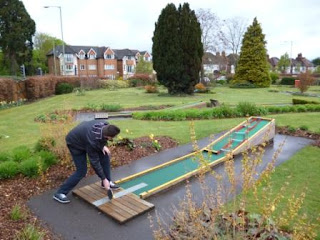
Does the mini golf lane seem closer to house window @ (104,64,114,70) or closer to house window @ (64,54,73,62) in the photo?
house window @ (64,54,73,62)

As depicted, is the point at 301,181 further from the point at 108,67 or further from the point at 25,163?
the point at 108,67

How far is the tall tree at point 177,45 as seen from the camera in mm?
22453

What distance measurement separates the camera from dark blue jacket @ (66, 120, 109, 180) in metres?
4.47

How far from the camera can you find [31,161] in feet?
19.0

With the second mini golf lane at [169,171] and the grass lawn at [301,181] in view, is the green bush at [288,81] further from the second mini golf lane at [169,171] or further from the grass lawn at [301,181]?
the second mini golf lane at [169,171]

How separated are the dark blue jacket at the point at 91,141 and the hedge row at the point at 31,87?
1677cm

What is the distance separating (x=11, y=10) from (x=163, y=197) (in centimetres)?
4440

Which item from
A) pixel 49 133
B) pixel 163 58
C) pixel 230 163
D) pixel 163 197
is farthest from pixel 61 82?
pixel 230 163

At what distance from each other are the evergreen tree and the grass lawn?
31279 millimetres

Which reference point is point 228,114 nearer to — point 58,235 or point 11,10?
point 58,235

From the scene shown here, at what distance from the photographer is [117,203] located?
4.70 metres

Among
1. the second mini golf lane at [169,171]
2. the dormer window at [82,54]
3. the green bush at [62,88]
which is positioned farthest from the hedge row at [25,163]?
the dormer window at [82,54]

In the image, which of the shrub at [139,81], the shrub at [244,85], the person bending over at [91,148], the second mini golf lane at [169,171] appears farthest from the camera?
the shrub at [139,81]

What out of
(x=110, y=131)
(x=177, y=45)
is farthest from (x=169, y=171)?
(x=177, y=45)
